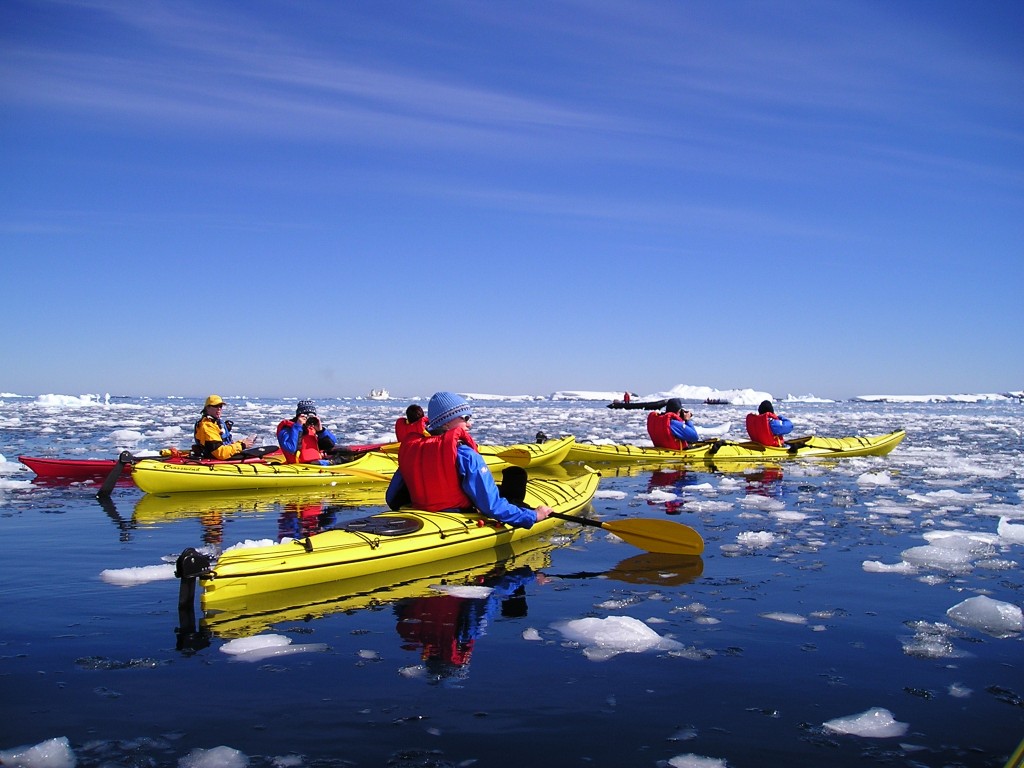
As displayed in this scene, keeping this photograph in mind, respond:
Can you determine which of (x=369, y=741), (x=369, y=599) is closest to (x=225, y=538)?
(x=369, y=599)

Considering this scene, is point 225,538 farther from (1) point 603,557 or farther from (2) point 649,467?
(2) point 649,467


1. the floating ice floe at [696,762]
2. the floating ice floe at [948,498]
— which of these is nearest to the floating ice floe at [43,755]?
the floating ice floe at [696,762]

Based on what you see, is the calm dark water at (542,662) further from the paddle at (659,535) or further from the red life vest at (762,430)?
the red life vest at (762,430)

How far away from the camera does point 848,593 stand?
584cm

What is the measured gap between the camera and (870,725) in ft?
11.8

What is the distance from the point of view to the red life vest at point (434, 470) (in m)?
6.52

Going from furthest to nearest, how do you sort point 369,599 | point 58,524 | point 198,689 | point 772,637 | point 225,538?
point 58,524 < point 225,538 < point 369,599 < point 772,637 < point 198,689

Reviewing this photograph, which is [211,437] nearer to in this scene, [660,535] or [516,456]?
[516,456]

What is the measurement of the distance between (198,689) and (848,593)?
4.37 metres

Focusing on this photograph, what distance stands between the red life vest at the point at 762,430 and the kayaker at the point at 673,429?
1524 mm

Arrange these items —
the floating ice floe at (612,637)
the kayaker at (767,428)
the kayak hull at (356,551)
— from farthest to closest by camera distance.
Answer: the kayaker at (767,428) < the kayak hull at (356,551) < the floating ice floe at (612,637)

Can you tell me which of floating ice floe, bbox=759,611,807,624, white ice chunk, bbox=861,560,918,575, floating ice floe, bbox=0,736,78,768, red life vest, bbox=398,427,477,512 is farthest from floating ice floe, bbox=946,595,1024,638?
floating ice floe, bbox=0,736,78,768

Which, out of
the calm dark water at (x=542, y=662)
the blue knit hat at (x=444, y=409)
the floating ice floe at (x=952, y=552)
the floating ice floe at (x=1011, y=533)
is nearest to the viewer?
the calm dark water at (x=542, y=662)

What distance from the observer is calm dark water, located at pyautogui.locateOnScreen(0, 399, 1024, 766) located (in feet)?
11.2
